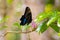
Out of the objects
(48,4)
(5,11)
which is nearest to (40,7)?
(48,4)

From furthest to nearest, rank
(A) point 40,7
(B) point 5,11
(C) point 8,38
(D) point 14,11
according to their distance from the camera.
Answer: (B) point 5,11
(D) point 14,11
(C) point 8,38
(A) point 40,7

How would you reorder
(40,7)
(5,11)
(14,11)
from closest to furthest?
(40,7) → (14,11) → (5,11)

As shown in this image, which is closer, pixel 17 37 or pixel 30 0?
pixel 30 0

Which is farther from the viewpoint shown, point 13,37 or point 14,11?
point 14,11

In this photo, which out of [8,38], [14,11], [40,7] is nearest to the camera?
[40,7]

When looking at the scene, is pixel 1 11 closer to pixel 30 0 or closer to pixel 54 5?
pixel 30 0

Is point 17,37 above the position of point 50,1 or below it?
below

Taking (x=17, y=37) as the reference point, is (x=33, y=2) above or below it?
above

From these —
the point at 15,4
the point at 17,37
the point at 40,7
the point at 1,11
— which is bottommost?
the point at 17,37

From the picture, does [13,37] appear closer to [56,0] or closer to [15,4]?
[15,4]

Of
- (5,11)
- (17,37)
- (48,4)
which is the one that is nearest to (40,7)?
(48,4)
